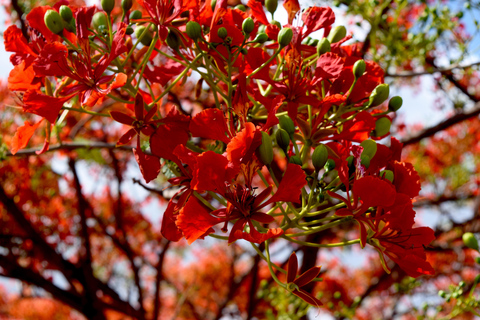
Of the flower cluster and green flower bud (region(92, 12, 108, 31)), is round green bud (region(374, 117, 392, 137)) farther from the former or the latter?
green flower bud (region(92, 12, 108, 31))

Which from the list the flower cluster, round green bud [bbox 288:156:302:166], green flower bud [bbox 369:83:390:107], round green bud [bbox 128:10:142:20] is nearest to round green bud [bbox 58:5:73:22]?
the flower cluster

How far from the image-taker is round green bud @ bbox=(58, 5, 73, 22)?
33.2 inches

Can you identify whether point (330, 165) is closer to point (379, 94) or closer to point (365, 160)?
point (365, 160)

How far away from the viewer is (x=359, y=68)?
0.83 meters

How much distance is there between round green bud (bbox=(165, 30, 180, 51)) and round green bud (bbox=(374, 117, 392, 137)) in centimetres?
48

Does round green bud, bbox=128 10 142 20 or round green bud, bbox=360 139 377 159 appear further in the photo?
round green bud, bbox=128 10 142 20

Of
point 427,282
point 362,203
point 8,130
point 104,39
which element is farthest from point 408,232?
point 427,282

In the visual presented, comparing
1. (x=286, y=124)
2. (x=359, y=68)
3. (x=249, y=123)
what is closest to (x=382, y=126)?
(x=359, y=68)

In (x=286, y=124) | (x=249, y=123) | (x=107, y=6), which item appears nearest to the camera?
(x=249, y=123)

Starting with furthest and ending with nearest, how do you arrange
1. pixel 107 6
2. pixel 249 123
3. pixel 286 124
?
pixel 107 6 → pixel 286 124 → pixel 249 123

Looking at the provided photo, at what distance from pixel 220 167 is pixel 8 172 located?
2557mm

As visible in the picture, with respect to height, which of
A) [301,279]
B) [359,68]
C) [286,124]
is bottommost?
[301,279]

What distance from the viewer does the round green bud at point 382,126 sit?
0.92 metres

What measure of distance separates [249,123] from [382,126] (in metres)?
0.39
